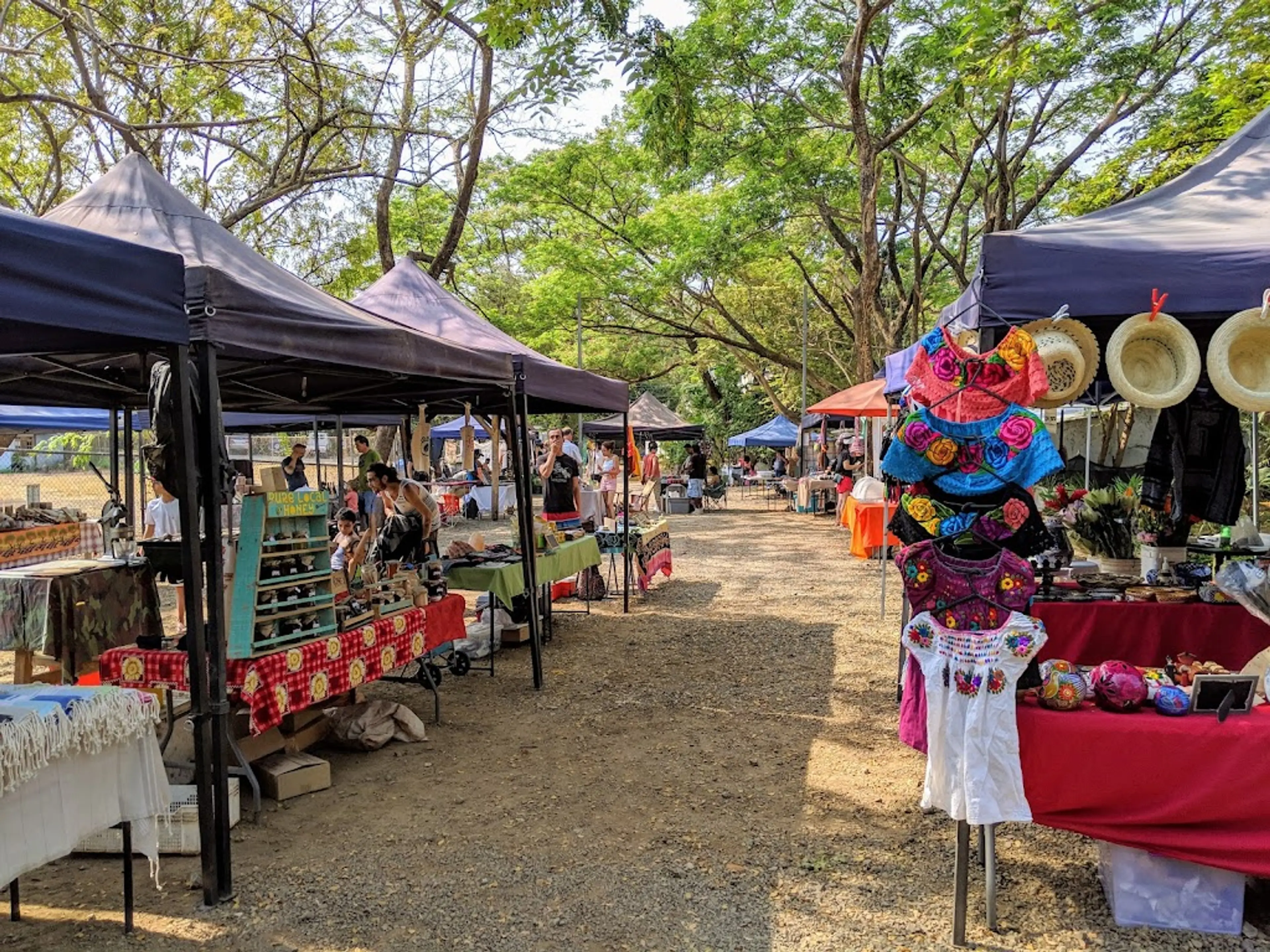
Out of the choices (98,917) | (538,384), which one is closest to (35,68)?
(538,384)

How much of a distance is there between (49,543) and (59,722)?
7.31m

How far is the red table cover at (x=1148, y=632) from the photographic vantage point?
4.89m

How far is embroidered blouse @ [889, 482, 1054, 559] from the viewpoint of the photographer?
3.37 m

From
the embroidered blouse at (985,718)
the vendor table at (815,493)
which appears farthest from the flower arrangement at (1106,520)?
the vendor table at (815,493)

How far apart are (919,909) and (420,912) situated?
74.6 inches

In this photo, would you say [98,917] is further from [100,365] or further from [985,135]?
[985,135]

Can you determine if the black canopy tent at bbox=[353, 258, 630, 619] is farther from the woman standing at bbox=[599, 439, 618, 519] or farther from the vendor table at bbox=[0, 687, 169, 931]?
the woman standing at bbox=[599, 439, 618, 519]

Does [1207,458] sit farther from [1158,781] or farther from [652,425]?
[652,425]

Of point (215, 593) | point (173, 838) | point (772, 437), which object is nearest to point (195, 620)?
point (215, 593)

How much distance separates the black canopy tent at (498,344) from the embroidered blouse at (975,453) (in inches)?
139

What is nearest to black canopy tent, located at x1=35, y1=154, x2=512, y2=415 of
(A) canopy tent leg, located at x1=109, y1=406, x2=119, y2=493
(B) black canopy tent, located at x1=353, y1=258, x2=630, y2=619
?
A: (B) black canopy tent, located at x1=353, y1=258, x2=630, y2=619

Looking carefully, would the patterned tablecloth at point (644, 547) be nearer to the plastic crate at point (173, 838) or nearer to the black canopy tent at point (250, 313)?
the black canopy tent at point (250, 313)

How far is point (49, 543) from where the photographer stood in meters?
9.11

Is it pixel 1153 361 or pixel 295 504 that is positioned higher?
pixel 1153 361
